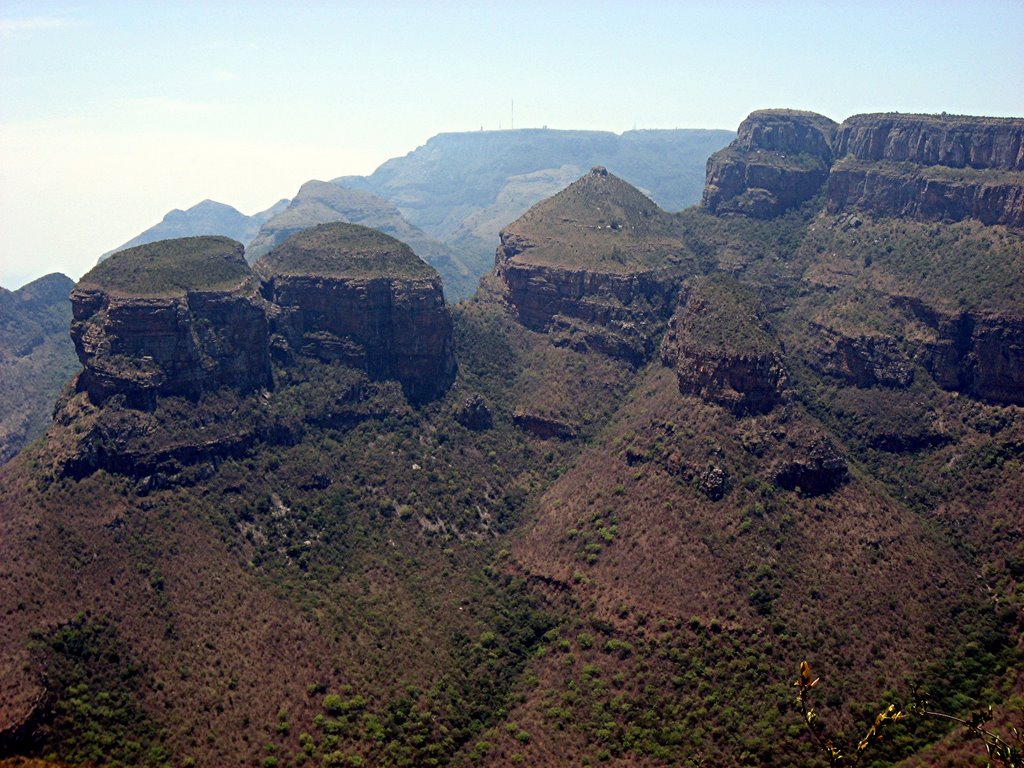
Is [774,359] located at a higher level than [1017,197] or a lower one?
lower

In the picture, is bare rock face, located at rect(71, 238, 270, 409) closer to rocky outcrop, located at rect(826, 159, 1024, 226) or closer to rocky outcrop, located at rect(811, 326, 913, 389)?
rocky outcrop, located at rect(811, 326, 913, 389)

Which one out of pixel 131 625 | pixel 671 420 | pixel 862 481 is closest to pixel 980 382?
pixel 862 481

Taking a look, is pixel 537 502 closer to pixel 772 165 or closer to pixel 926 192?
pixel 926 192

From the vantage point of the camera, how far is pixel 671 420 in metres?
94.8

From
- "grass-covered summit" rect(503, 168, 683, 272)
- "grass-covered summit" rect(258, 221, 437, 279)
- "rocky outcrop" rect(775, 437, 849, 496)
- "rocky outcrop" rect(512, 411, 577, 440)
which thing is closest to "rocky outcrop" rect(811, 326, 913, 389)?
"rocky outcrop" rect(775, 437, 849, 496)

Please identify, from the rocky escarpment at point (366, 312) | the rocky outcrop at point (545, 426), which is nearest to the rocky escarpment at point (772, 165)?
the rocky outcrop at point (545, 426)

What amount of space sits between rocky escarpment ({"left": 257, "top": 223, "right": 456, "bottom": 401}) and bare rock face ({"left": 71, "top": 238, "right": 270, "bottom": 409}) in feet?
21.5

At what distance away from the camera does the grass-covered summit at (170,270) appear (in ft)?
305

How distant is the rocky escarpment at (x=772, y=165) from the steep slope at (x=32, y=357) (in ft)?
363

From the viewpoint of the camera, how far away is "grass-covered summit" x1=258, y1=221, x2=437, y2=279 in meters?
110

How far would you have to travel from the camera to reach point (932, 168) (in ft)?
418

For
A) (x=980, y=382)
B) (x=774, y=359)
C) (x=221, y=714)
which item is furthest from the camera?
(x=980, y=382)

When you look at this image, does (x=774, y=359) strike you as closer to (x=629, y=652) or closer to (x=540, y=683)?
(x=629, y=652)

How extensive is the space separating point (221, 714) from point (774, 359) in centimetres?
5901
